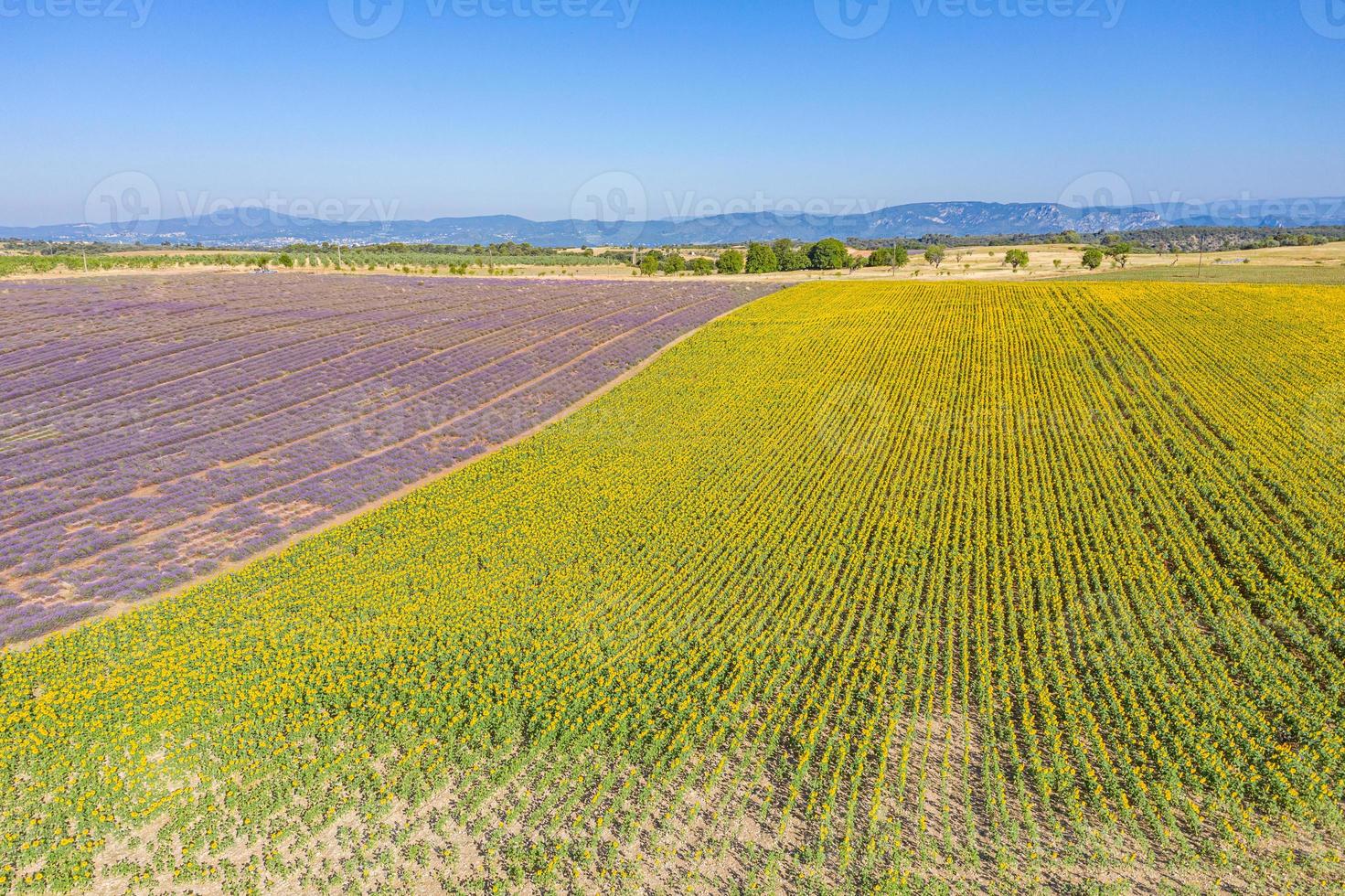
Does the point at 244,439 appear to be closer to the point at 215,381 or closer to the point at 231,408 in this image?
the point at 231,408

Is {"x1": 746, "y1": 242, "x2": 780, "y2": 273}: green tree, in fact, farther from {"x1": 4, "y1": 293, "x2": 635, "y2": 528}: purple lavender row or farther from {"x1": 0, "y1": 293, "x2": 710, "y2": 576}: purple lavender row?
{"x1": 4, "y1": 293, "x2": 635, "y2": 528}: purple lavender row

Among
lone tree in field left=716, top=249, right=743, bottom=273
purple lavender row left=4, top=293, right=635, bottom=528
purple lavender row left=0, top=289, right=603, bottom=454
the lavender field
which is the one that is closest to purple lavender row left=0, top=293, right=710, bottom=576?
the lavender field

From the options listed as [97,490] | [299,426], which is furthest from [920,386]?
[97,490]

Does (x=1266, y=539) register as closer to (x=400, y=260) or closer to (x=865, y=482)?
(x=865, y=482)

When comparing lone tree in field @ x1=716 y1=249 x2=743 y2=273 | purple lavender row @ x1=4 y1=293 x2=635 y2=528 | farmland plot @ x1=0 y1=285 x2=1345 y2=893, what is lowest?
farmland plot @ x1=0 y1=285 x2=1345 y2=893

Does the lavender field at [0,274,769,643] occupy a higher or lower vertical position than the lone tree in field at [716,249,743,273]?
lower

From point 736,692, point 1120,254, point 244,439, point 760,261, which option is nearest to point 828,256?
point 760,261

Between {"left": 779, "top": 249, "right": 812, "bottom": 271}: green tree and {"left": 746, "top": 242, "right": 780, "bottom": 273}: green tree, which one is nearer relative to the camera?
{"left": 746, "top": 242, "right": 780, "bottom": 273}: green tree
